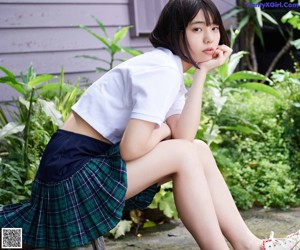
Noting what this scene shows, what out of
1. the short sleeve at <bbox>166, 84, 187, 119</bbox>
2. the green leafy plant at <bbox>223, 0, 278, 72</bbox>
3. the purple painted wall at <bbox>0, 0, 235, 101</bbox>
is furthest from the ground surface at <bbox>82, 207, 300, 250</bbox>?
the green leafy plant at <bbox>223, 0, 278, 72</bbox>

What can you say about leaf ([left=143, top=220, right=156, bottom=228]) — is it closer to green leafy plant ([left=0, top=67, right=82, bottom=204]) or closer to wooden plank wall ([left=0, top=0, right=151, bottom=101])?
green leafy plant ([left=0, top=67, right=82, bottom=204])

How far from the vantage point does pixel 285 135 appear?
4.22 metres

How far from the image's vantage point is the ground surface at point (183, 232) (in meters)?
2.96

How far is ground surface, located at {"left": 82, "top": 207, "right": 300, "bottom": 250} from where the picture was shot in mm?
2957

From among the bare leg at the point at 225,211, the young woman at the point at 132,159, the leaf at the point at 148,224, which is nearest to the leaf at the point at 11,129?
the leaf at the point at 148,224

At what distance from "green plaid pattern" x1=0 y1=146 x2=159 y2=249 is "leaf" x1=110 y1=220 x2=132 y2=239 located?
961 mm

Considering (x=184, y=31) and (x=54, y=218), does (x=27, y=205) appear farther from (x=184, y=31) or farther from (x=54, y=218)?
(x=184, y=31)

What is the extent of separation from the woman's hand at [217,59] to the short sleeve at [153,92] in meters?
0.24

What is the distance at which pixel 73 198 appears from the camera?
210cm

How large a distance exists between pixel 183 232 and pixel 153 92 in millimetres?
1285

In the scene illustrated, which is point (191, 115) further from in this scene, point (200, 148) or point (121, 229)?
point (121, 229)

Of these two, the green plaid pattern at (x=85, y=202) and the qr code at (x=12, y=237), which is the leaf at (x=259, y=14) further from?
the qr code at (x=12, y=237)

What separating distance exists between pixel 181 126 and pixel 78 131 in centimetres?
38

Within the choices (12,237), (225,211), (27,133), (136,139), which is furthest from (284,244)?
(27,133)
